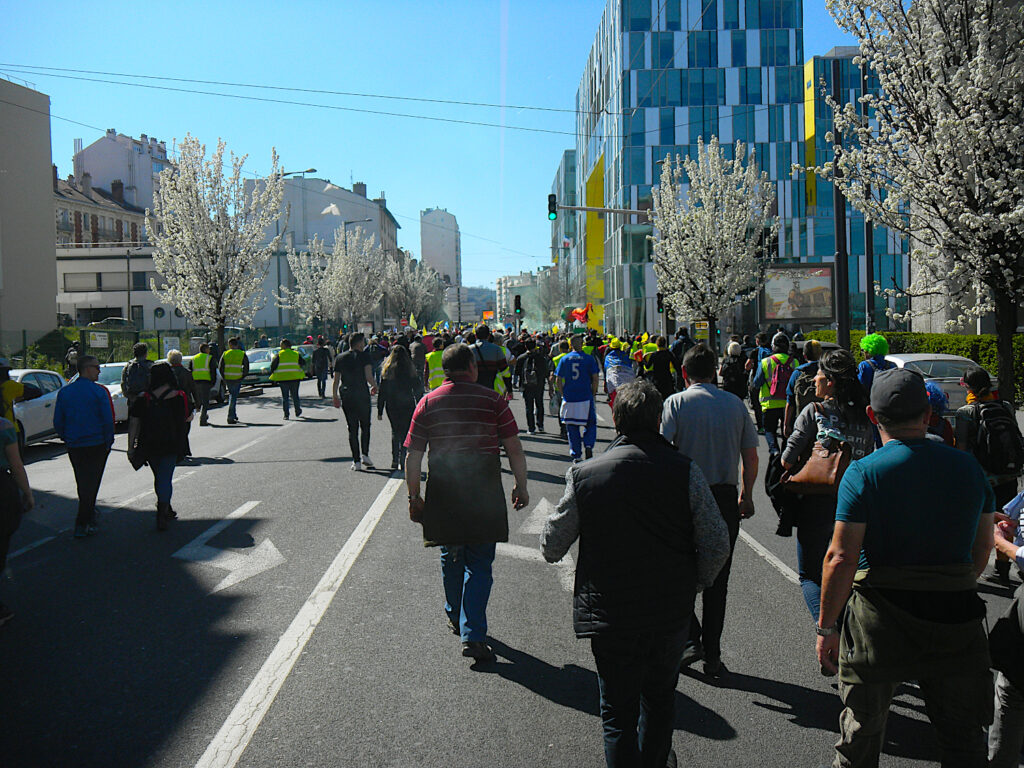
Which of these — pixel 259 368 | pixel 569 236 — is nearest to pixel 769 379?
pixel 259 368

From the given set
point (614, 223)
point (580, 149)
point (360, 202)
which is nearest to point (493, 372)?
point (614, 223)

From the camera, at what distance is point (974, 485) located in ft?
10.3

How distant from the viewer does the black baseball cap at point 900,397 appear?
10.4ft

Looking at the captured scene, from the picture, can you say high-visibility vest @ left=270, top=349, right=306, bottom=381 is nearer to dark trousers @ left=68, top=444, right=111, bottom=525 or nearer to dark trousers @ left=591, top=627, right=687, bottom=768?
dark trousers @ left=68, top=444, right=111, bottom=525

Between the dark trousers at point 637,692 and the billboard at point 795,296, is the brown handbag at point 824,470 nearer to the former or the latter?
the dark trousers at point 637,692

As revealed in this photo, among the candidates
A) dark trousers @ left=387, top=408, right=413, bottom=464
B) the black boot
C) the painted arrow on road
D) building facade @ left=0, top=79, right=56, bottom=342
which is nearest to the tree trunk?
dark trousers @ left=387, top=408, right=413, bottom=464

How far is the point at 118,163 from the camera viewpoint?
7769cm

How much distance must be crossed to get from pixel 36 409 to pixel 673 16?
49463 millimetres

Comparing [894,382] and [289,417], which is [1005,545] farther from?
[289,417]

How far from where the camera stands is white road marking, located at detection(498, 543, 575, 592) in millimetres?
6918

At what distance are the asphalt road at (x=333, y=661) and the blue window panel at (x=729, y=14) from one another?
53601 millimetres

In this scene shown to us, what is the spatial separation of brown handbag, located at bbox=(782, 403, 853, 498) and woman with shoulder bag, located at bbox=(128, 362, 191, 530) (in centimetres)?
633

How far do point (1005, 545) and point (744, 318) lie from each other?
5474 cm

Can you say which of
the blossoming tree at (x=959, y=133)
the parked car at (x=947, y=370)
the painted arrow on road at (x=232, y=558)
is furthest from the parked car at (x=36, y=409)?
the parked car at (x=947, y=370)
